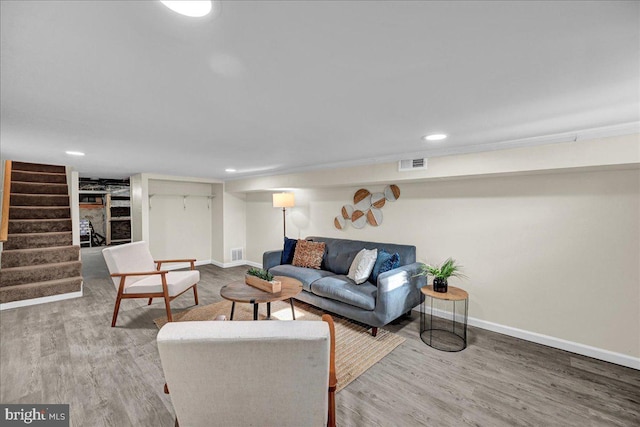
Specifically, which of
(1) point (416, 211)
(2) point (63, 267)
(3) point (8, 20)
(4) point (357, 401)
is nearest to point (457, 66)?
(3) point (8, 20)

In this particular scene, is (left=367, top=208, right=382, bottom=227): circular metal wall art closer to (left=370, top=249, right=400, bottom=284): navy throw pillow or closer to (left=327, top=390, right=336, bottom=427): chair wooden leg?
(left=370, top=249, right=400, bottom=284): navy throw pillow

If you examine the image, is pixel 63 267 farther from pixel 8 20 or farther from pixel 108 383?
pixel 8 20

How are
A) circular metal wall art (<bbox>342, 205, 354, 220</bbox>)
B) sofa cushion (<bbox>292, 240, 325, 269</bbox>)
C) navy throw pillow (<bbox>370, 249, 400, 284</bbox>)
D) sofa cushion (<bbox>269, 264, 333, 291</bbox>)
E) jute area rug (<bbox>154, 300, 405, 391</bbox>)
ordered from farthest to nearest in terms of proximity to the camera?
circular metal wall art (<bbox>342, 205, 354, 220</bbox>) < sofa cushion (<bbox>292, 240, 325, 269</bbox>) < sofa cushion (<bbox>269, 264, 333, 291</bbox>) < navy throw pillow (<bbox>370, 249, 400, 284</bbox>) < jute area rug (<bbox>154, 300, 405, 391</bbox>)

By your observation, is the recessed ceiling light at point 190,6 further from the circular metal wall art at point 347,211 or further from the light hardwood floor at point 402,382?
the circular metal wall art at point 347,211

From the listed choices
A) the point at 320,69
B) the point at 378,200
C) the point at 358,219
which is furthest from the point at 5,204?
the point at 378,200

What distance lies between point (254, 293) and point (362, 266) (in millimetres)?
1332

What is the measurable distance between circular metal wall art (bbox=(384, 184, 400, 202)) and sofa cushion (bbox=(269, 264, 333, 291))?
1.38 m

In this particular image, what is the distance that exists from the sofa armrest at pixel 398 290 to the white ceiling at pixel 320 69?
146 centimetres

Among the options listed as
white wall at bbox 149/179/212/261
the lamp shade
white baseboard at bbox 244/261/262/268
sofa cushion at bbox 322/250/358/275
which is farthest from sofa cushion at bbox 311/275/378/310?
white wall at bbox 149/179/212/261

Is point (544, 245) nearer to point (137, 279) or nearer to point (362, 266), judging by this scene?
point (362, 266)

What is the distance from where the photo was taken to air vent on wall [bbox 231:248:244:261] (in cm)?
604

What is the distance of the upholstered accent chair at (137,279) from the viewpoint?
9.75ft

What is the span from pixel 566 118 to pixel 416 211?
1846 millimetres

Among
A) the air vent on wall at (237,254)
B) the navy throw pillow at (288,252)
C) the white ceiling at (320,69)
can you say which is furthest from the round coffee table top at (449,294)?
the air vent on wall at (237,254)
